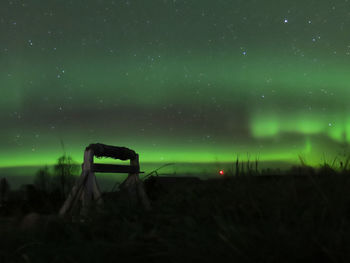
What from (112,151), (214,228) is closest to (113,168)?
(112,151)

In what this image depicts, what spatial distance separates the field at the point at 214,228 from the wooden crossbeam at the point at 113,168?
3.23 m

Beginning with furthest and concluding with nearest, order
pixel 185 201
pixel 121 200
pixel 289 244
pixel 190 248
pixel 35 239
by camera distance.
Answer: pixel 121 200 → pixel 185 201 → pixel 35 239 → pixel 190 248 → pixel 289 244

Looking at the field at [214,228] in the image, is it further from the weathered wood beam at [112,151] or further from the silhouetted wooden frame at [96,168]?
the weathered wood beam at [112,151]

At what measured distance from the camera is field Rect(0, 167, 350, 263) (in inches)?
119

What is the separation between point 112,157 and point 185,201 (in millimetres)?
4910

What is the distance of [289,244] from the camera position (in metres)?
2.91

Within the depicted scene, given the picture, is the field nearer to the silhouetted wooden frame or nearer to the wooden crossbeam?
the silhouetted wooden frame

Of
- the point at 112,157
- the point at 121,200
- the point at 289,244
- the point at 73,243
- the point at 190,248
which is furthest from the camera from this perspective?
the point at 112,157

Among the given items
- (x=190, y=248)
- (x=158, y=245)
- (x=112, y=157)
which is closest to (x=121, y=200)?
(x=158, y=245)

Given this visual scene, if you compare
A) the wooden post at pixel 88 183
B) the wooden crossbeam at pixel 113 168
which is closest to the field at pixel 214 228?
the wooden post at pixel 88 183

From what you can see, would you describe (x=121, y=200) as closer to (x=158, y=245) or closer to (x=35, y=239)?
(x=35, y=239)

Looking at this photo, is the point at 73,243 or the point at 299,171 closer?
the point at 73,243

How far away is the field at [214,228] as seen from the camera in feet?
9.92

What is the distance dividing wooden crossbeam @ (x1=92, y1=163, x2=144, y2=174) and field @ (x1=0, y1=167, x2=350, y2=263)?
3.23 meters
